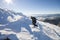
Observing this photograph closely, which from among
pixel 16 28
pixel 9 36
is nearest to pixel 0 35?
pixel 9 36

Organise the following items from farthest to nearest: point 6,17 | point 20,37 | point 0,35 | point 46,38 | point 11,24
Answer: point 46,38, point 6,17, point 11,24, point 20,37, point 0,35

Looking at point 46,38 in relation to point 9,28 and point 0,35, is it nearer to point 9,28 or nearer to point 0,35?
point 9,28

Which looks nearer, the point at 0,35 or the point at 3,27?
the point at 0,35

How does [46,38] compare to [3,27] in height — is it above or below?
below

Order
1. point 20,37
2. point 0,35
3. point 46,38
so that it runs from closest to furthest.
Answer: point 0,35 → point 20,37 → point 46,38

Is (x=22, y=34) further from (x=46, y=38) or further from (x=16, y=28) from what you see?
(x=46, y=38)

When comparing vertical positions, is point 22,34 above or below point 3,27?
below

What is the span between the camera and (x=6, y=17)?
8.56 metres

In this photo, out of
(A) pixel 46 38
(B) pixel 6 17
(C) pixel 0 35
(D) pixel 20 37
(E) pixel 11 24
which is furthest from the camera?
(A) pixel 46 38

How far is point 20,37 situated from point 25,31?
0.98m

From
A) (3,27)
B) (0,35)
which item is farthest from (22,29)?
(0,35)

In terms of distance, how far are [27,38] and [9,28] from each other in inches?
57.2

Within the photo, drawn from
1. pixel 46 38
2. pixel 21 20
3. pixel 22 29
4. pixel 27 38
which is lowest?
pixel 46 38

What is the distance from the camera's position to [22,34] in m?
7.68
